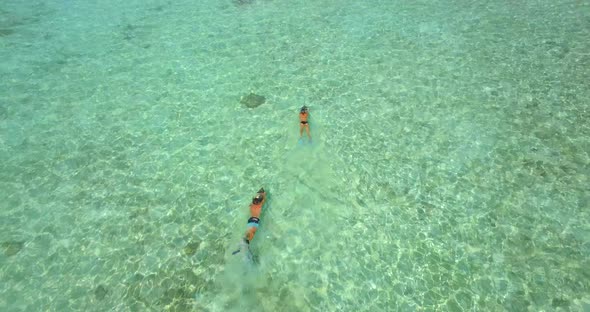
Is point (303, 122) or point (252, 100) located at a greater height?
point (303, 122)

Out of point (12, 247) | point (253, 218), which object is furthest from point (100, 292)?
point (253, 218)

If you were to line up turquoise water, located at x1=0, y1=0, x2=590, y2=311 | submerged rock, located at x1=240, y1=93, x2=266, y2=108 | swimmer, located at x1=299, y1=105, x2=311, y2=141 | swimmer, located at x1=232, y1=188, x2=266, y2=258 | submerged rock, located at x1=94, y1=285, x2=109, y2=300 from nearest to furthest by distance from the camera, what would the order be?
submerged rock, located at x1=94, y1=285, x2=109, y2=300 < turquoise water, located at x1=0, y1=0, x2=590, y2=311 < swimmer, located at x1=232, y1=188, x2=266, y2=258 < swimmer, located at x1=299, y1=105, x2=311, y2=141 < submerged rock, located at x1=240, y1=93, x2=266, y2=108

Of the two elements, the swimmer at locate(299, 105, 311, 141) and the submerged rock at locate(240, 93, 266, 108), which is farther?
the submerged rock at locate(240, 93, 266, 108)

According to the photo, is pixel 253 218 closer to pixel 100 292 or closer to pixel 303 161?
pixel 303 161

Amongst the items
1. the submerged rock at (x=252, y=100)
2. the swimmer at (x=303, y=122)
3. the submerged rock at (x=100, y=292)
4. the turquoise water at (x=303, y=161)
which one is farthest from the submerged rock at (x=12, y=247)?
the swimmer at (x=303, y=122)

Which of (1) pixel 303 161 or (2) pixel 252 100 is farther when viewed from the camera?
(2) pixel 252 100

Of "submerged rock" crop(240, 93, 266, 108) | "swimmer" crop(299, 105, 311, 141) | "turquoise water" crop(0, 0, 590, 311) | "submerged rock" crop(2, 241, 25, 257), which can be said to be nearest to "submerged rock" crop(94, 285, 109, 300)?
"turquoise water" crop(0, 0, 590, 311)

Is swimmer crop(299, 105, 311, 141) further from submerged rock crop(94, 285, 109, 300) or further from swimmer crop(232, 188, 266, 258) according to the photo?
A: submerged rock crop(94, 285, 109, 300)
